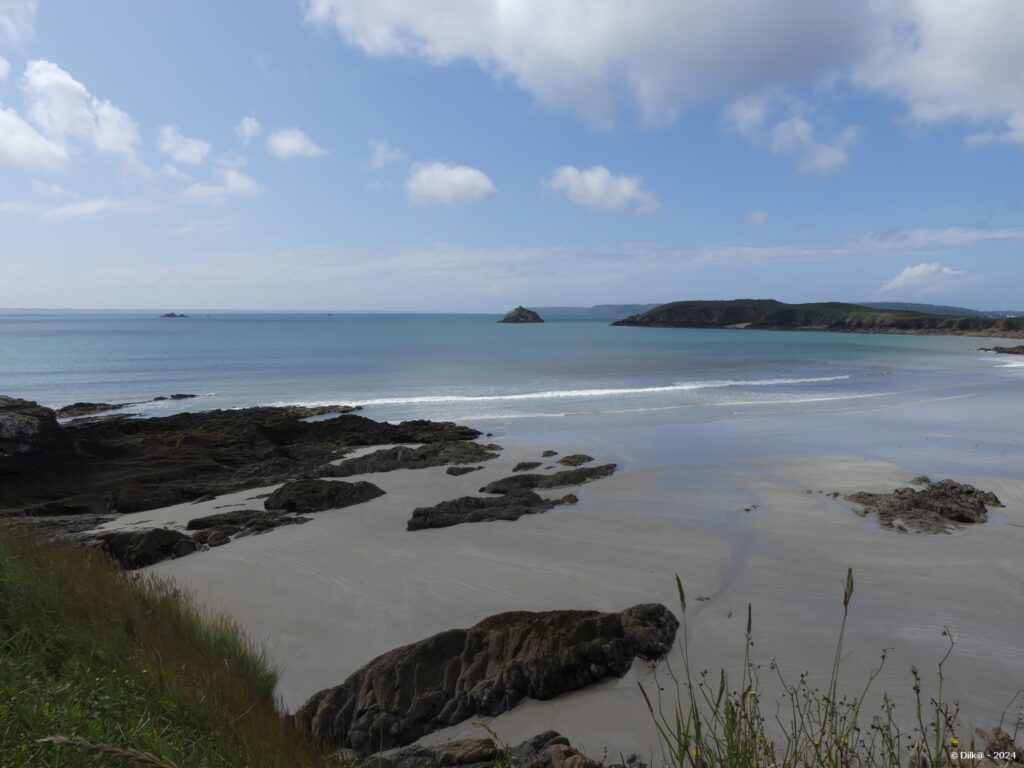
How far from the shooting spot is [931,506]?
11086 mm

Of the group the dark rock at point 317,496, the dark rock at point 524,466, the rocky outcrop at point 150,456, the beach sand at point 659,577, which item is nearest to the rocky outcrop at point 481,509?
the beach sand at point 659,577

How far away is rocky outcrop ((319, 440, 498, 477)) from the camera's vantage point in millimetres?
16312

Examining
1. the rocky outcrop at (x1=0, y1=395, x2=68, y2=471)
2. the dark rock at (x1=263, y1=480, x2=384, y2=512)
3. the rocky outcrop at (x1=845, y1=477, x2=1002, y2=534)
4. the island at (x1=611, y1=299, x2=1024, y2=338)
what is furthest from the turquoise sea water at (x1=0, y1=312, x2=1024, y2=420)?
the island at (x1=611, y1=299, x2=1024, y2=338)

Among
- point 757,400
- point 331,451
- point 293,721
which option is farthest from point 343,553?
point 757,400

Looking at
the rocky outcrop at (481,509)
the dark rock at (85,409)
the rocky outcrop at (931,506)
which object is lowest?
the dark rock at (85,409)

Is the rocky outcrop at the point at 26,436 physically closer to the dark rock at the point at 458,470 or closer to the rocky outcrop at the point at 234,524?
the rocky outcrop at the point at 234,524

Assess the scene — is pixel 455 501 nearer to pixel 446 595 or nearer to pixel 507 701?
pixel 446 595

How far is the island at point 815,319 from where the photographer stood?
11538cm

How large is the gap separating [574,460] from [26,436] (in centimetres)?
1416

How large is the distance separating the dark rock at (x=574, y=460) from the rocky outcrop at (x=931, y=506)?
20.4 feet

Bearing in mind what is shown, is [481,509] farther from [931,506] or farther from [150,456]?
[150,456]

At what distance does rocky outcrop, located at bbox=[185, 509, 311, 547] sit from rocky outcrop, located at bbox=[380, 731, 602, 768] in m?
7.16

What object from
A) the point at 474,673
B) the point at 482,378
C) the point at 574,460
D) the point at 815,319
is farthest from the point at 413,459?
the point at 815,319

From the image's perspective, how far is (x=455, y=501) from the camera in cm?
1190
